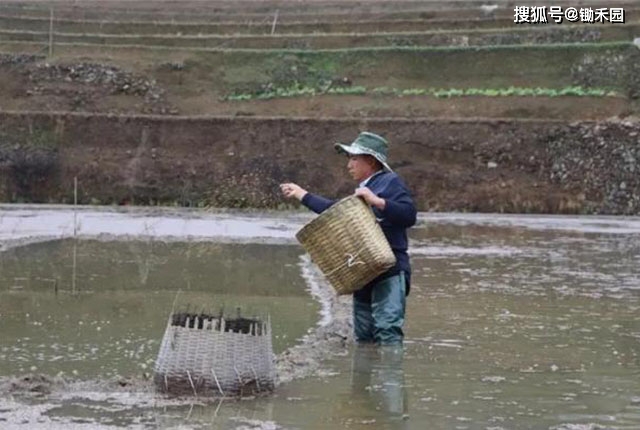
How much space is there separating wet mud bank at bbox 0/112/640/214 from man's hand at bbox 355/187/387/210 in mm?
23471

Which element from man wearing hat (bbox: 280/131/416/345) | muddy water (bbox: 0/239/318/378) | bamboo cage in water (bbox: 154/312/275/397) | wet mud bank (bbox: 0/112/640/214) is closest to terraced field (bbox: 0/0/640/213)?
wet mud bank (bbox: 0/112/640/214)

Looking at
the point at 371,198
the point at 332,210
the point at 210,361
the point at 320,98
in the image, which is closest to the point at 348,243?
the point at 332,210

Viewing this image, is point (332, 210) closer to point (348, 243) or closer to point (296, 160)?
point (348, 243)

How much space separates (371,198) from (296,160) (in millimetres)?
24781

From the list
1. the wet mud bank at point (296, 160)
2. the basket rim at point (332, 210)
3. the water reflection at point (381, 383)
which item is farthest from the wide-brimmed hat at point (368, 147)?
the wet mud bank at point (296, 160)

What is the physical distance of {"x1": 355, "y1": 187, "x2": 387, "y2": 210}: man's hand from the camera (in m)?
8.77

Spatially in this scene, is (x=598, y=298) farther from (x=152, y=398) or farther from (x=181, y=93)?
(x=181, y=93)

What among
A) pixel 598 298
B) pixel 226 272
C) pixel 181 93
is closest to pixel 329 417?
pixel 598 298

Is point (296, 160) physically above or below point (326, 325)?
above

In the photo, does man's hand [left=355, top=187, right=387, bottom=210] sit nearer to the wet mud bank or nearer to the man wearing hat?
the man wearing hat

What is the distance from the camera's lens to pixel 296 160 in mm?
33531

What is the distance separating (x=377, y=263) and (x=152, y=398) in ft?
6.66

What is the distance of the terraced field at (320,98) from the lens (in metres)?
32.8

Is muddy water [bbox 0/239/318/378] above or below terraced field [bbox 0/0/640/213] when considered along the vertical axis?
below
